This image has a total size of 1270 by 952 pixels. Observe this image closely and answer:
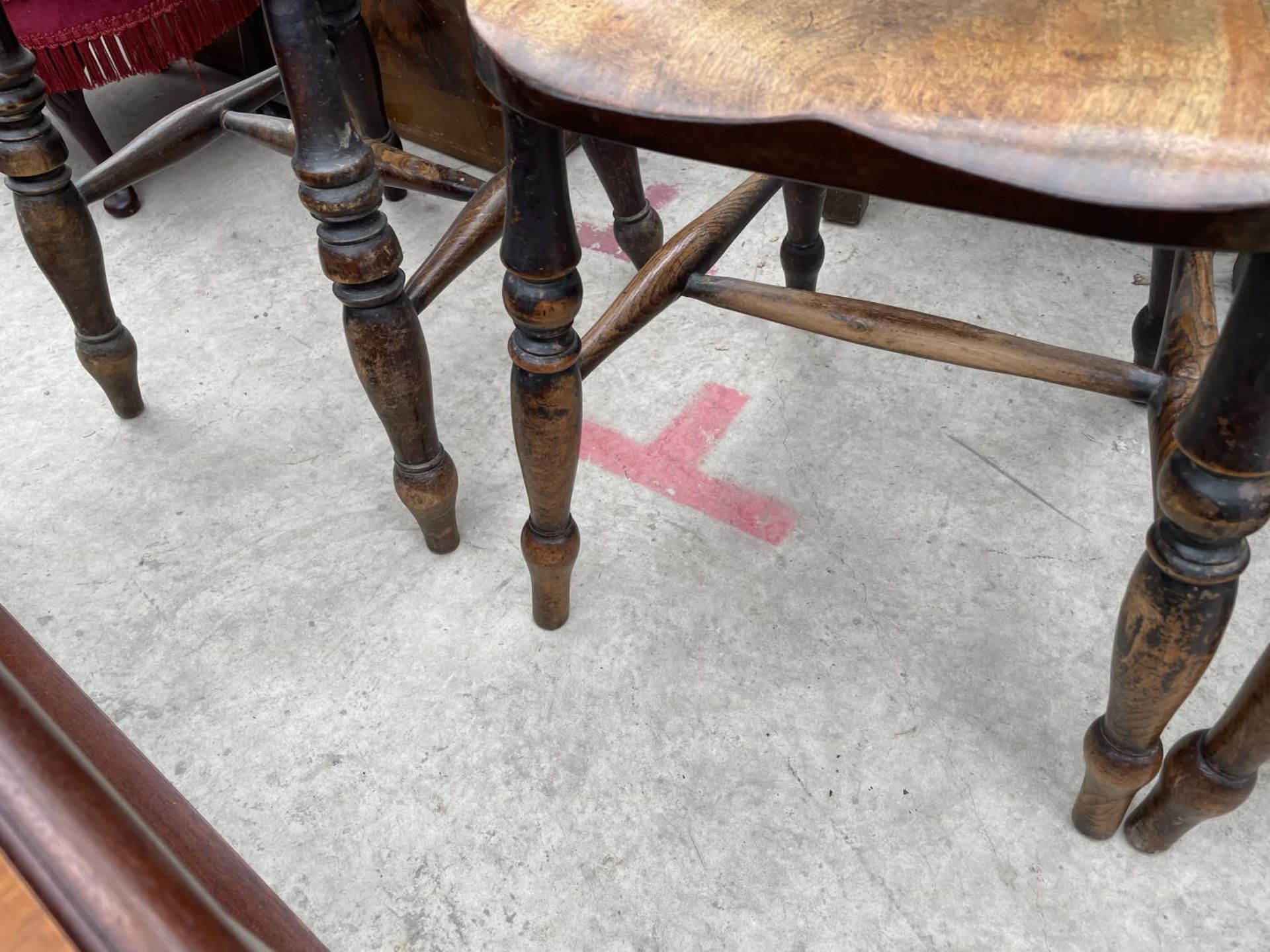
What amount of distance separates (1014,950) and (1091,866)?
0.11 m

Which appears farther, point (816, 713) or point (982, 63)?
point (816, 713)

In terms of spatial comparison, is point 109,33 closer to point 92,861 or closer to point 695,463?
point 695,463

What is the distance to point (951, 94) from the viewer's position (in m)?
0.52

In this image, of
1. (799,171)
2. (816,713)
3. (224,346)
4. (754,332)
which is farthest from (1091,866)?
(224,346)

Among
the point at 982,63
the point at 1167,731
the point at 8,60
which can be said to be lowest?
the point at 1167,731

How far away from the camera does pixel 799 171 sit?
0.55 metres

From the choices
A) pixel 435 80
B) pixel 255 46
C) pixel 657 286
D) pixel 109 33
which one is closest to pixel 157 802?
pixel 657 286

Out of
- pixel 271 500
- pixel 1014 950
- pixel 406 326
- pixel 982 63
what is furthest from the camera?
pixel 271 500

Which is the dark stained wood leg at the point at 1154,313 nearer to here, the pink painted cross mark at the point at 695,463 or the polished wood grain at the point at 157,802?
the pink painted cross mark at the point at 695,463

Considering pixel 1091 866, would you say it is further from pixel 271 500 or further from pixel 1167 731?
pixel 271 500

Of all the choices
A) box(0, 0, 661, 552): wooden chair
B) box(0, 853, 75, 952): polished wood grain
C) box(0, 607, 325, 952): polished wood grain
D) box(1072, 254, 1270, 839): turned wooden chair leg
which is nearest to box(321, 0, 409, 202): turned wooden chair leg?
box(0, 0, 661, 552): wooden chair

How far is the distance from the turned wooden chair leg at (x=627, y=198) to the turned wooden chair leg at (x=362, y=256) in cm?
38

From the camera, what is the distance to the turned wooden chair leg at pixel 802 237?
122cm

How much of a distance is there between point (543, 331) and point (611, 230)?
0.87 m
